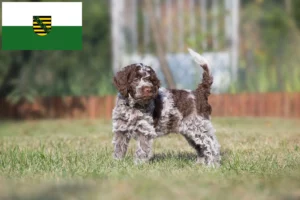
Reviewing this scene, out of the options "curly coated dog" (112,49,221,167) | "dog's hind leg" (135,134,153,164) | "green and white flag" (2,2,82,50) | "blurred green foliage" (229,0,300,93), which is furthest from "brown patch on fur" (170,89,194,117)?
"blurred green foliage" (229,0,300,93)

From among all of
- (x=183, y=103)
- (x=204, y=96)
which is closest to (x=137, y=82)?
(x=183, y=103)

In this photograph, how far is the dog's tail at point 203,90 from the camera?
773 cm

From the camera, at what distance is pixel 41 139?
34.6 ft

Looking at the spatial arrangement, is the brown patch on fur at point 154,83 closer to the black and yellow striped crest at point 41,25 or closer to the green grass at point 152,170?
the green grass at point 152,170

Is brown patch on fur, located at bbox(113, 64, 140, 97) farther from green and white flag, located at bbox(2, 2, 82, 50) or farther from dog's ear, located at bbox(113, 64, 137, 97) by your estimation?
green and white flag, located at bbox(2, 2, 82, 50)

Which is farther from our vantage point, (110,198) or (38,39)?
(38,39)


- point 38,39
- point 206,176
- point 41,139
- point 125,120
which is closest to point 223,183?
point 206,176

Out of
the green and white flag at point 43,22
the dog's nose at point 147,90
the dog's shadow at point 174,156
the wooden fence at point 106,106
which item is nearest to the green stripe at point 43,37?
the green and white flag at point 43,22

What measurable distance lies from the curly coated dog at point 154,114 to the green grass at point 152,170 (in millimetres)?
197

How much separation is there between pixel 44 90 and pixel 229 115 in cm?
391

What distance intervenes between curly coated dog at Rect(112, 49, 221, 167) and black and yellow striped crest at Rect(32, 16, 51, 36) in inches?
191

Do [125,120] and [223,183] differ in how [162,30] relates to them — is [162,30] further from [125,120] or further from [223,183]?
[223,183]

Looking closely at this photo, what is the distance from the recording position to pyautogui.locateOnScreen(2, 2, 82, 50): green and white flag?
12055 mm

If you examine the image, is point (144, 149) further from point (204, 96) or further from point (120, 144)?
point (204, 96)
